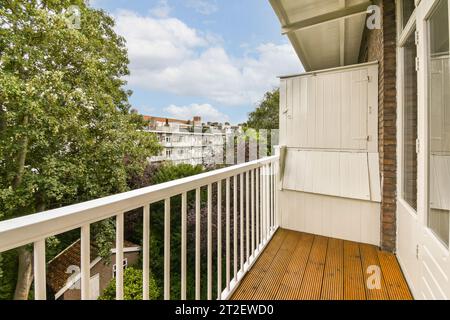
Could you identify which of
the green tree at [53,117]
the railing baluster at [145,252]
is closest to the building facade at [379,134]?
the railing baluster at [145,252]

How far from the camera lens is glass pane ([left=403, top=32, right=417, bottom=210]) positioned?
2.05 metres

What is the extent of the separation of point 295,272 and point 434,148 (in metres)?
1.48

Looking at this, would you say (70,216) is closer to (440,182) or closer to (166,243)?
(166,243)

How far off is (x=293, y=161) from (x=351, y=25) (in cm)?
218

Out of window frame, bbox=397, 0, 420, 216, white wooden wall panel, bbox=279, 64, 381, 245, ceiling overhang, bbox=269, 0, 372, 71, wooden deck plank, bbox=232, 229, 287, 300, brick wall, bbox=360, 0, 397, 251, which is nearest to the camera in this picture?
wooden deck plank, bbox=232, 229, 287, 300

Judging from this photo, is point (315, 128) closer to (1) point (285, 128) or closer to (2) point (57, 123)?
(1) point (285, 128)

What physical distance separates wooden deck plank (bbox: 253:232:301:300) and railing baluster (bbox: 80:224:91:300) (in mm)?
1476

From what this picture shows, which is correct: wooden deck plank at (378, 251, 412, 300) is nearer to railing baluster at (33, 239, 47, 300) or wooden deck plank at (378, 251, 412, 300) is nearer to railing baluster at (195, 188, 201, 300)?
railing baluster at (195, 188, 201, 300)

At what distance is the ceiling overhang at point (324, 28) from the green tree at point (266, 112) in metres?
5.33

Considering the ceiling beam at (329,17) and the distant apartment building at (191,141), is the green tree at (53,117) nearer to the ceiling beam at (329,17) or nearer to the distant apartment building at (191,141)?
the distant apartment building at (191,141)

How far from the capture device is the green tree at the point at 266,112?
11.0m

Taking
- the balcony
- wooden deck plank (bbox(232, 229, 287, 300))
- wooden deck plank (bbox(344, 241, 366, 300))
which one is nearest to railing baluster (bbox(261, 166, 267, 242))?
the balcony

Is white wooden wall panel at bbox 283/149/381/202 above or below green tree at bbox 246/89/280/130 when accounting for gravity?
below

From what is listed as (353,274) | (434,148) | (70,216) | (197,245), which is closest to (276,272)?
(353,274)
